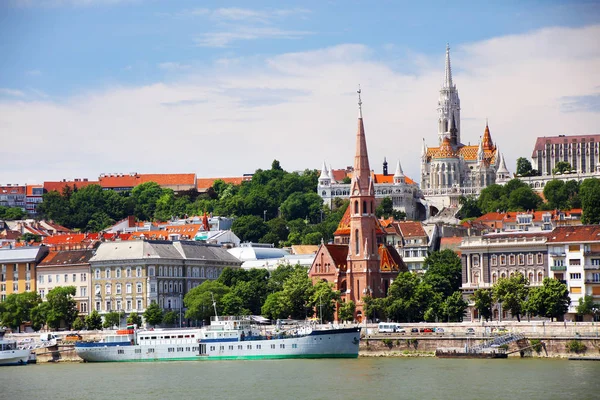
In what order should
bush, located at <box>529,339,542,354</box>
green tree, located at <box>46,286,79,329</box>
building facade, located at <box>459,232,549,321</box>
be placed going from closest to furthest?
1. bush, located at <box>529,339,542,354</box>
2. building facade, located at <box>459,232,549,321</box>
3. green tree, located at <box>46,286,79,329</box>

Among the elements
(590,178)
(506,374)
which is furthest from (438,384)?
(590,178)

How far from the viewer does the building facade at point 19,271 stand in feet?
431

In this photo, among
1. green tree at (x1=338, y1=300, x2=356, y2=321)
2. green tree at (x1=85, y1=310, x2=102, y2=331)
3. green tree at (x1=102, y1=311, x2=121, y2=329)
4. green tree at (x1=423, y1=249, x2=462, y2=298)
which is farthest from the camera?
green tree at (x1=102, y1=311, x2=121, y2=329)

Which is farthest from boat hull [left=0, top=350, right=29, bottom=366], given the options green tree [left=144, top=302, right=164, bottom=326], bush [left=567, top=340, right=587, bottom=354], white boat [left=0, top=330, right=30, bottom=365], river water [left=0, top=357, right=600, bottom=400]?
bush [left=567, top=340, right=587, bottom=354]

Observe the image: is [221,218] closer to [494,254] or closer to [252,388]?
[494,254]

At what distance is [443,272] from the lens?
122062 millimetres

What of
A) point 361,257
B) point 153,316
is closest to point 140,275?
point 153,316

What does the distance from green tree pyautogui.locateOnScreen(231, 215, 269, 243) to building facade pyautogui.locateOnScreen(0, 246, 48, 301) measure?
40383 millimetres

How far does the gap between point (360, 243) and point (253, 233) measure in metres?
52.3

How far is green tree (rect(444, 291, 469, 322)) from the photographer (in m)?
109

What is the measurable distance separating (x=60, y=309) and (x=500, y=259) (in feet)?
114

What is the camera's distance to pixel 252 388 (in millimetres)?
76812

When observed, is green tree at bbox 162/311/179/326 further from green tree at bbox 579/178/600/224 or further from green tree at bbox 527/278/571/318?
green tree at bbox 579/178/600/224

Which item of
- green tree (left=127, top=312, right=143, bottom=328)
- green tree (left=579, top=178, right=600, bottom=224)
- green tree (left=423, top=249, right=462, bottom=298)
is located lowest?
green tree (left=127, top=312, right=143, bottom=328)
